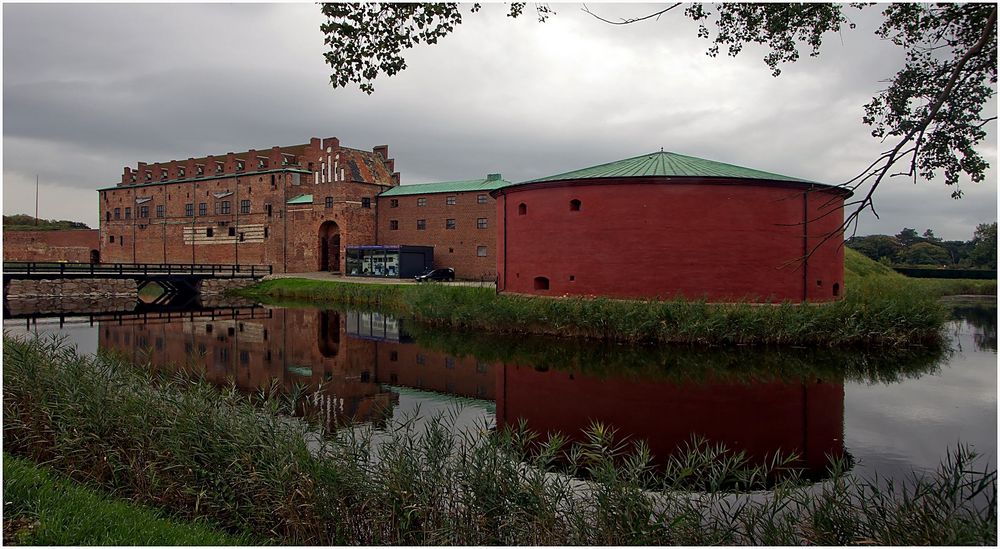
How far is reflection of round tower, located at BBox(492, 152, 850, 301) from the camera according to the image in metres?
15.3

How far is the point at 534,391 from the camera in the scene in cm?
996

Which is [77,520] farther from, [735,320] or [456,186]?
[456,186]

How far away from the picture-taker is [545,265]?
17.2 meters

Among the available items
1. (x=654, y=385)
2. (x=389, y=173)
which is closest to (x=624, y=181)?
(x=654, y=385)

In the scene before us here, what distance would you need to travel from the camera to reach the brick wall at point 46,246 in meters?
44.7

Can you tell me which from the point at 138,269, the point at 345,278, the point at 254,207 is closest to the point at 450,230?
the point at 345,278

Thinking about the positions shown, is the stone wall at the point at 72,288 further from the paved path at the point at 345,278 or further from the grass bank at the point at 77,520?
the grass bank at the point at 77,520

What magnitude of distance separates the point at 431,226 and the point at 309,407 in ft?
73.1

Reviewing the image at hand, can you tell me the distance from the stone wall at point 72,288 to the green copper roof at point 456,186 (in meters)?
12.0

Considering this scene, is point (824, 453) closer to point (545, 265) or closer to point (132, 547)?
point (132, 547)

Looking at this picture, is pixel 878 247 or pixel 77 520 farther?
pixel 878 247

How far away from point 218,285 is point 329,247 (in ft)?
19.1

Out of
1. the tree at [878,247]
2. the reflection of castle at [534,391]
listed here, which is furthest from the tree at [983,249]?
the reflection of castle at [534,391]

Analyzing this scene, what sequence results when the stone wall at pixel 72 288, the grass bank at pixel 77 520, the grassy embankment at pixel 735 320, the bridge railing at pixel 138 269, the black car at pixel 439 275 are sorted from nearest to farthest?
1. the grass bank at pixel 77 520
2. the grassy embankment at pixel 735 320
3. the stone wall at pixel 72 288
4. the bridge railing at pixel 138 269
5. the black car at pixel 439 275
